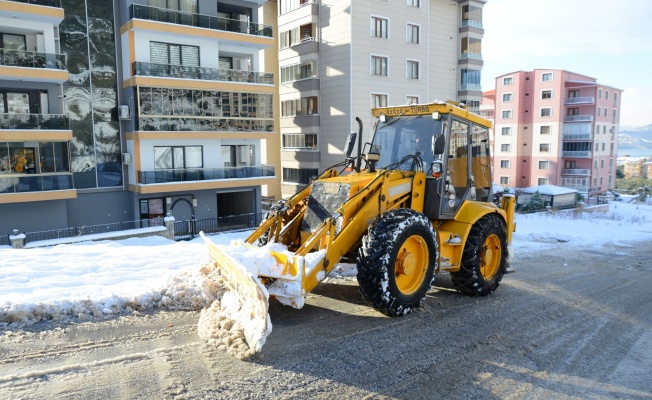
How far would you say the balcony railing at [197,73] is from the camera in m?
22.8

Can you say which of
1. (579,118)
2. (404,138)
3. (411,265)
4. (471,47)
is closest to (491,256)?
(411,265)

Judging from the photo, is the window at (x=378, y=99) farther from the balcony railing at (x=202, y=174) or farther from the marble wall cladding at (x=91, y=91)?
the marble wall cladding at (x=91, y=91)

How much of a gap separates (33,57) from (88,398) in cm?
1965

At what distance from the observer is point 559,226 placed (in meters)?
17.8

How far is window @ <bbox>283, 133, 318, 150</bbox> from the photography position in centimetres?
3362

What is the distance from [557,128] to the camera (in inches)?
2207

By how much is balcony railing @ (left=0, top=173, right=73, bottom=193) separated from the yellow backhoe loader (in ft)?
54.2

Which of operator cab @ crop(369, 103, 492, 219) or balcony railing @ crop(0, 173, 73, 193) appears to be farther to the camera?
balcony railing @ crop(0, 173, 73, 193)

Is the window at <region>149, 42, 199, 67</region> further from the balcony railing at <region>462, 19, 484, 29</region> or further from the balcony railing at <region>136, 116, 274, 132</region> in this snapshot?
the balcony railing at <region>462, 19, 484, 29</region>

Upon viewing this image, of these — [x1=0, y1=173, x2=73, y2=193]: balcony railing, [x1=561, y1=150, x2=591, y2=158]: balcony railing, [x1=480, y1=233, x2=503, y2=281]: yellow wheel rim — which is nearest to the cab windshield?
[x1=480, y1=233, x2=503, y2=281]: yellow wheel rim

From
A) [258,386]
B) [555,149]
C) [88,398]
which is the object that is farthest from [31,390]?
[555,149]

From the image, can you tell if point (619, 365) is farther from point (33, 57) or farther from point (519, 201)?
point (519, 201)

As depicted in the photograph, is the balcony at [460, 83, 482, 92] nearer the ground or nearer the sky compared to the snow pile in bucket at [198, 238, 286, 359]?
nearer the sky

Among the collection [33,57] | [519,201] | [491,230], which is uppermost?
[33,57]
